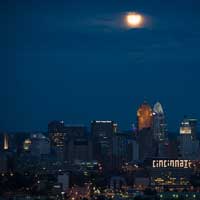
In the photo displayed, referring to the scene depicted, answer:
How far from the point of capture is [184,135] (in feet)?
80.9

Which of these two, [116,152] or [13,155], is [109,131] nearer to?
[116,152]

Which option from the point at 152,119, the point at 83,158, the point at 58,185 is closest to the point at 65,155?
the point at 83,158

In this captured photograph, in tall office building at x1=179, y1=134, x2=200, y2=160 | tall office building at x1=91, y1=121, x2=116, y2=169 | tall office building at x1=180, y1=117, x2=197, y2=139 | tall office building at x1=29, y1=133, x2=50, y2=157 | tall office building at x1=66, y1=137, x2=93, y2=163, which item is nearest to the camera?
tall office building at x1=180, y1=117, x2=197, y2=139

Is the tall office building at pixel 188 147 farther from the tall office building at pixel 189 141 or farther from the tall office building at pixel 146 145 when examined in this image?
the tall office building at pixel 146 145

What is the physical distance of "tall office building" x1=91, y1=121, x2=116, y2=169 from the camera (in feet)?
80.8

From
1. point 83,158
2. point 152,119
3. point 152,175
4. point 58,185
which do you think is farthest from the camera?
point 152,119

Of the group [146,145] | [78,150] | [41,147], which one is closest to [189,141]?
[146,145]

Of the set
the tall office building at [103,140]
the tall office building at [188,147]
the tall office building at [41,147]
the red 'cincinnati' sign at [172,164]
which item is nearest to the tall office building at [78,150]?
the tall office building at [103,140]

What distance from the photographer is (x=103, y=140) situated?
86.5 ft

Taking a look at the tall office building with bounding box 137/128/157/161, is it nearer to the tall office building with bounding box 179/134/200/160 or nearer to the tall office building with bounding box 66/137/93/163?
the tall office building with bounding box 179/134/200/160

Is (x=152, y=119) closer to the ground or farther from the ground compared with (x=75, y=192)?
farther from the ground

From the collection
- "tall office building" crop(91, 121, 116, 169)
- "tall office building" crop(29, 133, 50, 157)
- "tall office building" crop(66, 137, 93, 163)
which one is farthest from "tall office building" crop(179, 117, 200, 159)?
"tall office building" crop(29, 133, 50, 157)

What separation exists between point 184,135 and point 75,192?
29.2 feet

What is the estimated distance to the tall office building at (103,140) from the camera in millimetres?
24641
